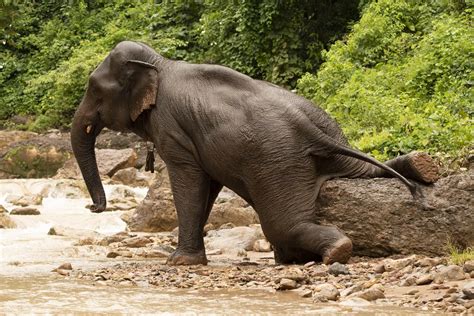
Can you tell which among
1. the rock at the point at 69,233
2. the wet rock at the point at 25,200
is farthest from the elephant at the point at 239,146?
the wet rock at the point at 25,200

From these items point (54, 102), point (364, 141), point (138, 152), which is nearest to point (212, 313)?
point (364, 141)

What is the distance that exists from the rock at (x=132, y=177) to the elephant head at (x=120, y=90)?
11.7m

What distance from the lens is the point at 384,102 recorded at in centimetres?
1373

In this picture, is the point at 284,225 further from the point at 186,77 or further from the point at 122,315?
the point at 122,315

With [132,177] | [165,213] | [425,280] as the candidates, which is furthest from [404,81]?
[425,280]

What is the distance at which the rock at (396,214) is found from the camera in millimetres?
8234

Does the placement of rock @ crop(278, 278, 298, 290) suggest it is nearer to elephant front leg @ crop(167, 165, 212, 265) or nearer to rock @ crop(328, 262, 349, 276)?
rock @ crop(328, 262, 349, 276)

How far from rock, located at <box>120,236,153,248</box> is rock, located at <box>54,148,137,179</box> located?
1086 centimetres

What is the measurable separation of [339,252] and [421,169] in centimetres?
102

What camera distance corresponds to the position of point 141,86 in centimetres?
943

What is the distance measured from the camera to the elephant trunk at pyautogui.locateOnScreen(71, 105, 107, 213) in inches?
388

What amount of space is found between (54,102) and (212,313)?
962 inches

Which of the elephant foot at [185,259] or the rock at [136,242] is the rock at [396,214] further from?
the rock at [136,242]

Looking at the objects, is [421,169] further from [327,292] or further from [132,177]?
[132,177]
